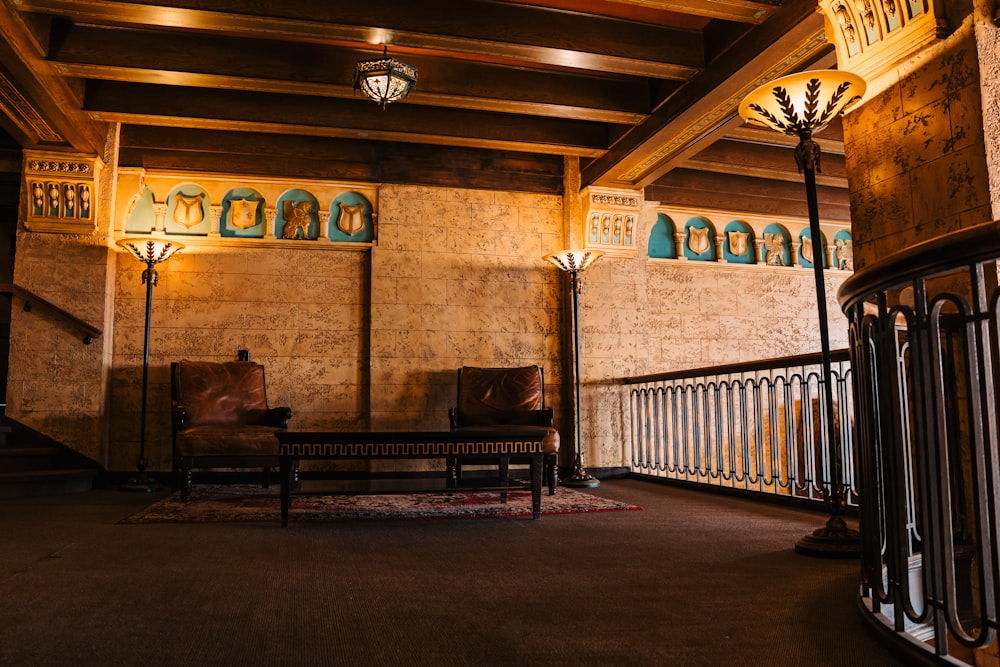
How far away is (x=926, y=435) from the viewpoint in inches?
64.2

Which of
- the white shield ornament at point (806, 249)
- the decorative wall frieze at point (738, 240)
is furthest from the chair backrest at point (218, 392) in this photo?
the white shield ornament at point (806, 249)

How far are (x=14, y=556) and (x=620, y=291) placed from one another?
5.56 meters

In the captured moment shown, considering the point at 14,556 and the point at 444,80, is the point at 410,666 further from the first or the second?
the point at 444,80

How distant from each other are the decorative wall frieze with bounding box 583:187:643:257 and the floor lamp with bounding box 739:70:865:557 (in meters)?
3.72

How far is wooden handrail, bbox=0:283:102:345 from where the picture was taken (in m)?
5.88

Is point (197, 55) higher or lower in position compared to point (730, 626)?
higher

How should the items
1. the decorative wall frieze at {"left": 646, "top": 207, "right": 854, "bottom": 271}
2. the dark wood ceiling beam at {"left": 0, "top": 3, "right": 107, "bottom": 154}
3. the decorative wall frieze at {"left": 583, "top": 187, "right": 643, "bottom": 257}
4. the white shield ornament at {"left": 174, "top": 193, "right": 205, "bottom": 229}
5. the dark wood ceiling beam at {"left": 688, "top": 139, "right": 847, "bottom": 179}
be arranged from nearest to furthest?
1. the dark wood ceiling beam at {"left": 0, "top": 3, "right": 107, "bottom": 154}
2. the white shield ornament at {"left": 174, "top": 193, "right": 205, "bottom": 229}
3. the decorative wall frieze at {"left": 583, "top": 187, "right": 643, "bottom": 257}
4. the dark wood ceiling beam at {"left": 688, "top": 139, "right": 847, "bottom": 179}
5. the decorative wall frieze at {"left": 646, "top": 207, "right": 854, "bottom": 271}

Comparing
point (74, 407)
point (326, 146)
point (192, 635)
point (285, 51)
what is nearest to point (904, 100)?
point (192, 635)

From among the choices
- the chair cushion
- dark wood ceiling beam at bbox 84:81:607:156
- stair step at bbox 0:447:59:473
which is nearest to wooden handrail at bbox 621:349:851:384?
dark wood ceiling beam at bbox 84:81:607:156

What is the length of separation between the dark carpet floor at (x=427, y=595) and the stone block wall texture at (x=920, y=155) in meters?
1.47

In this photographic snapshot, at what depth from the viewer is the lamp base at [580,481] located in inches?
243

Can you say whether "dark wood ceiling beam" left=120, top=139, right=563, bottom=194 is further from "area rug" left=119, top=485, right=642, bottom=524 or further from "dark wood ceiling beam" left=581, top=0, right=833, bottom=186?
"area rug" left=119, top=485, right=642, bottom=524

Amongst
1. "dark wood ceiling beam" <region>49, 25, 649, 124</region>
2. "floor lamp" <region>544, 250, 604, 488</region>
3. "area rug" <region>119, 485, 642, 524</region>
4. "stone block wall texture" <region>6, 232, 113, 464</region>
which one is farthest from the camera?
"floor lamp" <region>544, 250, 604, 488</region>

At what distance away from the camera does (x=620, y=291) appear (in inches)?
285
